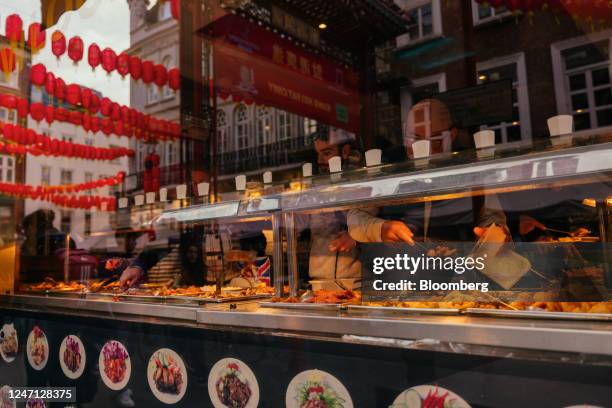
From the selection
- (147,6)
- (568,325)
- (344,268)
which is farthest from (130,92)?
(568,325)

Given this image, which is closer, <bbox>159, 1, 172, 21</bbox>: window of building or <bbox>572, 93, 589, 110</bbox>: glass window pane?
<bbox>572, 93, 589, 110</bbox>: glass window pane

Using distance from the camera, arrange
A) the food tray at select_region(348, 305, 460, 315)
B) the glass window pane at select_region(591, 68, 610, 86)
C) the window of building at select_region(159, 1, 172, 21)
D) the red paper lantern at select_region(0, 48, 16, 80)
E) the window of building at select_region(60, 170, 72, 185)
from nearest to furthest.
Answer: the food tray at select_region(348, 305, 460, 315) → the glass window pane at select_region(591, 68, 610, 86) → the red paper lantern at select_region(0, 48, 16, 80) → the window of building at select_region(159, 1, 172, 21) → the window of building at select_region(60, 170, 72, 185)

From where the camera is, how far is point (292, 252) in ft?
7.98

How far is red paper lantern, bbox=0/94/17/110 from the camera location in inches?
230

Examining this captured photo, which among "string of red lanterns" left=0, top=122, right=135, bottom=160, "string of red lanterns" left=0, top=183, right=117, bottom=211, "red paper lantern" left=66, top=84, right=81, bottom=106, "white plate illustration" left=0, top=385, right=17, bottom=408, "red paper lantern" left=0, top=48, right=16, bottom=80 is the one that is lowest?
"white plate illustration" left=0, top=385, right=17, bottom=408

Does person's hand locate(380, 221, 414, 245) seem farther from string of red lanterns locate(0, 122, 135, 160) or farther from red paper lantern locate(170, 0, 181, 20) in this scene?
string of red lanterns locate(0, 122, 135, 160)

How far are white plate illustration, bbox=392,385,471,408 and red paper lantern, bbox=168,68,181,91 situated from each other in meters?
5.46

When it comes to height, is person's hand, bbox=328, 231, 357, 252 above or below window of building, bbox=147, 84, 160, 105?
below

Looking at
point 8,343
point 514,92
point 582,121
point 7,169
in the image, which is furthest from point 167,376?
point 7,169

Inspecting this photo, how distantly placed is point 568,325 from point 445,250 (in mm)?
483

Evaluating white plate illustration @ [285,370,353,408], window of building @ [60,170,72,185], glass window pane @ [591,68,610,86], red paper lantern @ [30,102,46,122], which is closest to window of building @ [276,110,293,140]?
red paper lantern @ [30,102,46,122]

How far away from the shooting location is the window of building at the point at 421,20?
504 centimetres

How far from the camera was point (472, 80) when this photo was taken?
4.58 metres

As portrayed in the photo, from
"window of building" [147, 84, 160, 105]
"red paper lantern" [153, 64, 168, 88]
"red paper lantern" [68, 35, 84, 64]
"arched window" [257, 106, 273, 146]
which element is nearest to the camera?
"red paper lantern" [68, 35, 84, 64]
